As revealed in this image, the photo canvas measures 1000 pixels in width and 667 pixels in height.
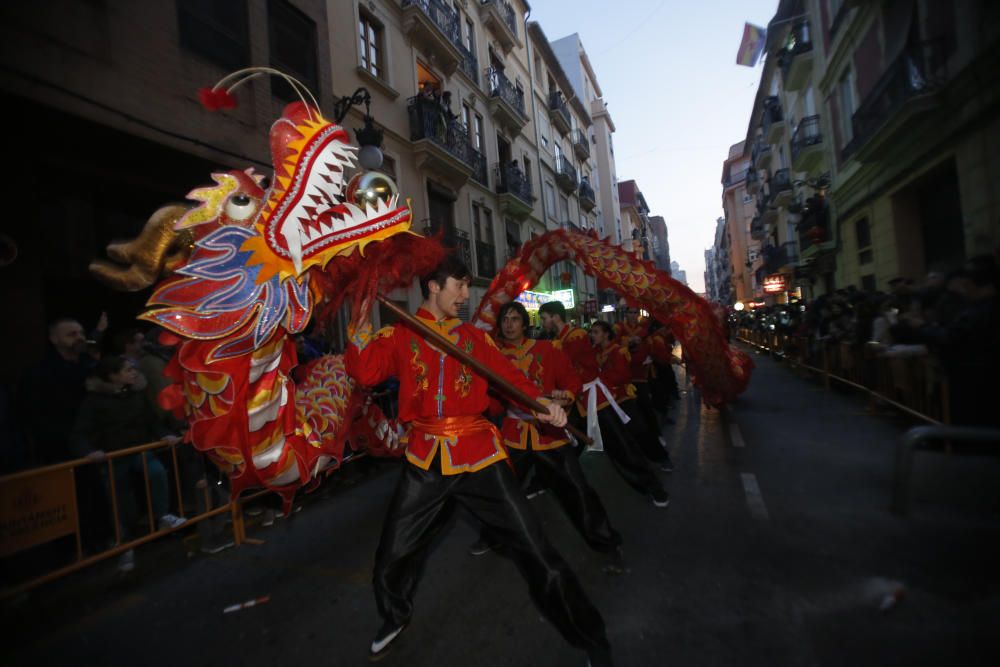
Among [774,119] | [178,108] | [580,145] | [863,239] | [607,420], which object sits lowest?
[607,420]

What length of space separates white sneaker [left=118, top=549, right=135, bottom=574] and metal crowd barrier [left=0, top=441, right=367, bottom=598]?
10cm

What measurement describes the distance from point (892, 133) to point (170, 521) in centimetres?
1462

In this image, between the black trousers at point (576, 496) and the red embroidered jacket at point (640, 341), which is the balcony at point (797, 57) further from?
the black trousers at point (576, 496)

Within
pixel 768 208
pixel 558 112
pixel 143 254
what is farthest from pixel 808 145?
pixel 143 254

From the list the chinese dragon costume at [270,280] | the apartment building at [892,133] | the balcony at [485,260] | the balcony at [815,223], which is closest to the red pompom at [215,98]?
the chinese dragon costume at [270,280]

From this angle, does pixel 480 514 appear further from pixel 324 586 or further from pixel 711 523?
pixel 711 523

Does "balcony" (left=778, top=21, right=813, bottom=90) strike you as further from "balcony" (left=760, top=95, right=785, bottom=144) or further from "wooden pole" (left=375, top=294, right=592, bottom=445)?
"wooden pole" (left=375, top=294, right=592, bottom=445)

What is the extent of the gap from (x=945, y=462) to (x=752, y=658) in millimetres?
3085

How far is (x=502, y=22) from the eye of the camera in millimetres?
19500

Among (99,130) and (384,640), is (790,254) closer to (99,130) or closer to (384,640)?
(99,130)

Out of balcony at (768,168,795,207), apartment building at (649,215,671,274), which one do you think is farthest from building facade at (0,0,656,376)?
apartment building at (649,215,671,274)

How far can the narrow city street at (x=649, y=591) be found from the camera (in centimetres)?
248

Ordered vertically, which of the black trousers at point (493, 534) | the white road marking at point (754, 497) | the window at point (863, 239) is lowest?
the white road marking at point (754, 497)

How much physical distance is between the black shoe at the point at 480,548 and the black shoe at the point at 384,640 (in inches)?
45.5
